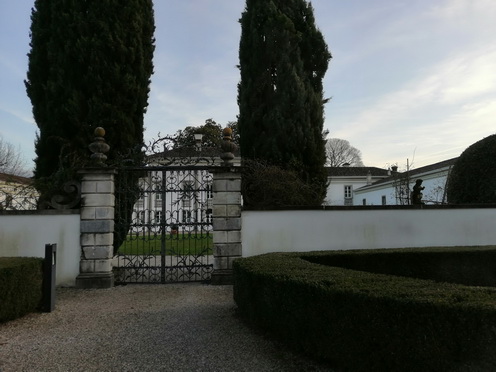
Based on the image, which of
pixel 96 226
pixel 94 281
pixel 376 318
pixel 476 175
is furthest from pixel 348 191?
pixel 376 318

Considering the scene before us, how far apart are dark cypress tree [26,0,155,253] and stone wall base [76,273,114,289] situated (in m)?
1.93

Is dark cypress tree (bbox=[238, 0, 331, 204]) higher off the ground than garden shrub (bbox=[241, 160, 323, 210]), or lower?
higher

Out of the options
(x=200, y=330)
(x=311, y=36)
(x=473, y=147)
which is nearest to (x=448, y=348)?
(x=200, y=330)

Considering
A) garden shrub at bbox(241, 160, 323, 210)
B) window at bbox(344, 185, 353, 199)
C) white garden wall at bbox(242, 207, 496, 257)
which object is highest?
window at bbox(344, 185, 353, 199)

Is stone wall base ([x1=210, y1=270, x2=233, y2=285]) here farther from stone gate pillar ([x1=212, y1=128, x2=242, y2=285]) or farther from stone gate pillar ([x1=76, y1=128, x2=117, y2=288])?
stone gate pillar ([x1=76, y1=128, x2=117, y2=288])

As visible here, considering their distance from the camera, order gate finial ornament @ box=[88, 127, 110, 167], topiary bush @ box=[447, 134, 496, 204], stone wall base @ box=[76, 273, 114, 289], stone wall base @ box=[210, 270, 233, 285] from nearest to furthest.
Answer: stone wall base @ box=[76, 273, 114, 289] < stone wall base @ box=[210, 270, 233, 285] < gate finial ornament @ box=[88, 127, 110, 167] < topiary bush @ box=[447, 134, 496, 204]

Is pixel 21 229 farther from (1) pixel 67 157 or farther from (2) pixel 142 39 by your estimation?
(2) pixel 142 39

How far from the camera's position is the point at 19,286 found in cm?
536

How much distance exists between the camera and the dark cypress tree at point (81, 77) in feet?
30.8

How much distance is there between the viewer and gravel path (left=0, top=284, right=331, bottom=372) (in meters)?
3.68

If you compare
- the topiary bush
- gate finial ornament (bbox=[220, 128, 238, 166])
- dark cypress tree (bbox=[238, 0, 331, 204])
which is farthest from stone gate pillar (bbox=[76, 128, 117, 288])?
the topiary bush

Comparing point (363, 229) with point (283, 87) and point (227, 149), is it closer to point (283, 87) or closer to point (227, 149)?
point (227, 149)

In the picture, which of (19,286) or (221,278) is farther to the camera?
(221,278)

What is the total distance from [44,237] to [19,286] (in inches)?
105
